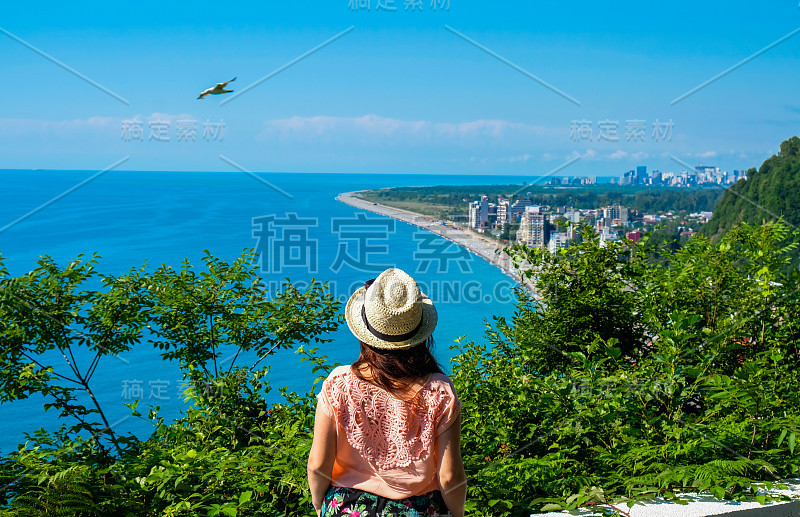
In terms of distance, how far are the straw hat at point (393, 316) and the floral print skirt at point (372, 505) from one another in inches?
17.4

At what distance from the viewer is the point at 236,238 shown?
Result: 4041cm

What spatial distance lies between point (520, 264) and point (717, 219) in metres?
21.9

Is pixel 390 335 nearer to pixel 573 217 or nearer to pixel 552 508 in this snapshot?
pixel 552 508

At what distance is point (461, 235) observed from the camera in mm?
19312

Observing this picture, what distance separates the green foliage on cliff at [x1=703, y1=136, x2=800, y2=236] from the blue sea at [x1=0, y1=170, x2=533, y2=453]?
927 centimetres

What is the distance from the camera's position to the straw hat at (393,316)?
1668 millimetres

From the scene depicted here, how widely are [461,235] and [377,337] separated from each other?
1777 cm

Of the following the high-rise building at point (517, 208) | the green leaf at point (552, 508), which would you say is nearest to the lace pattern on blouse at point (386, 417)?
the green leaf at point (552, 508)

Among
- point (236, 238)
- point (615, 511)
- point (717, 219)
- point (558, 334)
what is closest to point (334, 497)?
point (615, 511)

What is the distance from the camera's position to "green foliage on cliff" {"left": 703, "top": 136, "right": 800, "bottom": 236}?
21.3 m

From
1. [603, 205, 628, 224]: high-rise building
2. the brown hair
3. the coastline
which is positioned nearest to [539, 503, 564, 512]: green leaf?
the brown hair

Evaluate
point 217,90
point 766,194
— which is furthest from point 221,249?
point 217,90

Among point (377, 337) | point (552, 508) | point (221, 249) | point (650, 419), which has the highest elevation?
point (377, 337)

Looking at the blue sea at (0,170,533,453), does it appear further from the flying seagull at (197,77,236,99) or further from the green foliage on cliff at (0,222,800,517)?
the flying seagull at (197,77,236,99)
